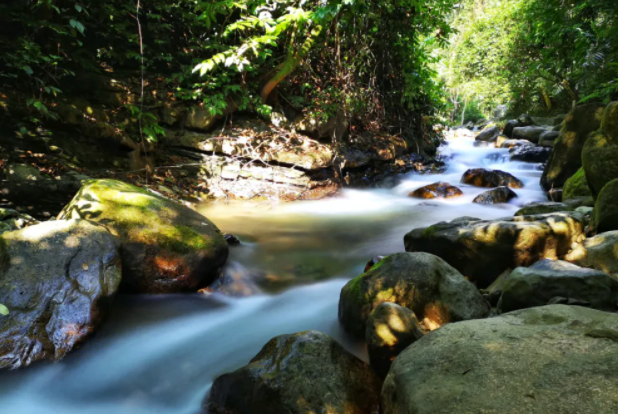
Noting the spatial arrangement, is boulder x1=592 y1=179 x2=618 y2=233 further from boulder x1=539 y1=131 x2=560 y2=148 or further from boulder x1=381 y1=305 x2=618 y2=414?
boulder x1=539 y1=131 x2=560 y2=148

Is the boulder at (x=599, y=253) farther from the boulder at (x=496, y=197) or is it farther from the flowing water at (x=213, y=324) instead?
the boulder at (x=496, y=197)

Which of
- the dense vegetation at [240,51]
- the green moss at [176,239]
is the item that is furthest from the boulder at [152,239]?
the dense vegetation at [240,51]

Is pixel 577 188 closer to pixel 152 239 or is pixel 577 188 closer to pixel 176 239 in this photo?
pixel 176 239

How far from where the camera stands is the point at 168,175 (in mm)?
7566

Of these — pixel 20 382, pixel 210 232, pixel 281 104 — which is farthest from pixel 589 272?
pixel 281 104

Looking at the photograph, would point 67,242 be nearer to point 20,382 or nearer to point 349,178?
point 20,382

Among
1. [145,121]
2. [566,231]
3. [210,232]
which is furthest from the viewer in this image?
[145,121]

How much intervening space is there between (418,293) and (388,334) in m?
0.65

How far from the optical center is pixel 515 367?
1.53 meters

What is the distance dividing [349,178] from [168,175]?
14.8ft

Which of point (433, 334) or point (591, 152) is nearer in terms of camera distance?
point (433, 334)

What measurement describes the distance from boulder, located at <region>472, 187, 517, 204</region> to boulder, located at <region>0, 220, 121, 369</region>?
7.08 m

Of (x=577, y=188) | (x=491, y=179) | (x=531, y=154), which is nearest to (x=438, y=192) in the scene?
(x=491, y=179)

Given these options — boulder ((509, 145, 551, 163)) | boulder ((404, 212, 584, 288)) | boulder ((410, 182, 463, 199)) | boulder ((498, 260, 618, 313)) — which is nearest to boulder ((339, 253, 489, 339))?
boulder ((498, 260, 618, 313))
